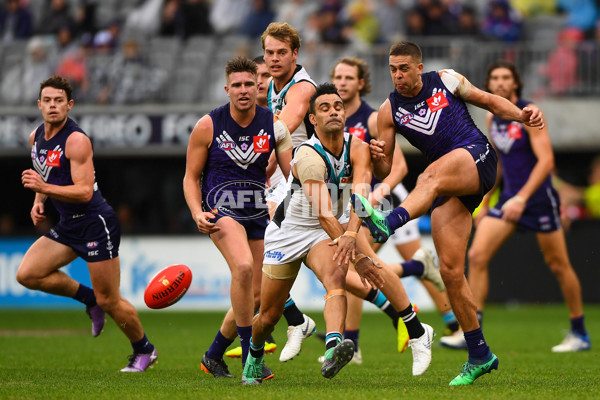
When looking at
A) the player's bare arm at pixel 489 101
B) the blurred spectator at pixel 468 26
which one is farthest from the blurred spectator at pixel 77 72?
the player's bare arm at pixel 489 101

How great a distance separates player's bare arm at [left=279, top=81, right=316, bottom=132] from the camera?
8.45 meters

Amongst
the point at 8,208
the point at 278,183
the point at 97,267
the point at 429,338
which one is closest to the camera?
the point at 429,338

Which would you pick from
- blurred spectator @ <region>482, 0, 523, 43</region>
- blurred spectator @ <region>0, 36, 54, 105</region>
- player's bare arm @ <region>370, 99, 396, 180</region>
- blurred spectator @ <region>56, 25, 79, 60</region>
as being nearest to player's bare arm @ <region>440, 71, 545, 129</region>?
player's bare arm @ <region>370, 99, 396, 180</region>

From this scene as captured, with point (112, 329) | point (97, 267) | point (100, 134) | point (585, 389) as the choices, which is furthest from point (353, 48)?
point (585, 389)

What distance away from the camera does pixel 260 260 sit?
823cm

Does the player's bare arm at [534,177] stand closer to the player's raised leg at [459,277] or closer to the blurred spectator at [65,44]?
the player's raised leg at [459,277]

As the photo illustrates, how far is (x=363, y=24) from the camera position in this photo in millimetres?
19984

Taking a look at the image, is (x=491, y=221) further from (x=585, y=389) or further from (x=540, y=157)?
(x=585, y=389)

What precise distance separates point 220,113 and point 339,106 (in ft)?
3.81

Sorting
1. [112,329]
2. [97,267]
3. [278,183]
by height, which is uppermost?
[278,183]

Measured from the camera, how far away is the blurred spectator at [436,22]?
19.0 metres

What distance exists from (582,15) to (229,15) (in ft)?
24.2

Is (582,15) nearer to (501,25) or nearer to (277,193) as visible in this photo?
(501,25)

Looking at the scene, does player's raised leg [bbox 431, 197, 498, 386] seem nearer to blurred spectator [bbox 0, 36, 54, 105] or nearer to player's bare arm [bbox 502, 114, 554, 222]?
player's bare arm [bbox 502, 114, 554, 222]
